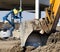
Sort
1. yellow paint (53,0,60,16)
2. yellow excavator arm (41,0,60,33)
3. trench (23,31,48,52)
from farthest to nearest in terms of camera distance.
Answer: trench (23,31,48,52)
yellow excavator arm (41,0,60,33)
yellow paint (53,0,60,16)

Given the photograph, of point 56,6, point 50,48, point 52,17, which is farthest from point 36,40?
point 56,6

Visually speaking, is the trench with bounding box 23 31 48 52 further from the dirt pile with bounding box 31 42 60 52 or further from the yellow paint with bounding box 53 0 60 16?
the yellow paint with bounding box 53 0 60 16

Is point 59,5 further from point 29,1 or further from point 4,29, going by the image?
point 29,1

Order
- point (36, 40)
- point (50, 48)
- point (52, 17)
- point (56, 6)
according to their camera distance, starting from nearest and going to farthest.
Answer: point (56, 6) → point (52, 17) → point (50, 48) → point (36, 40)

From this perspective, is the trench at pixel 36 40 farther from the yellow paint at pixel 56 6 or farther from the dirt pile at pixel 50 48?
the yellow paint at pixel 56 6

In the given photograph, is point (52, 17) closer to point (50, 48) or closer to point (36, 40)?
point (50, 48)

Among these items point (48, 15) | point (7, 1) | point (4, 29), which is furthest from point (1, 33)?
point (7, 1)

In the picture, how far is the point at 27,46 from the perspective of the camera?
25.0 ft

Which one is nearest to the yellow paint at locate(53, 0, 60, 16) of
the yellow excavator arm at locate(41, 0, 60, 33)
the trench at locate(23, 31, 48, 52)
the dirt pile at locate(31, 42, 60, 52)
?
the yellow excavator arm at locate(41, 0, 60, 33)

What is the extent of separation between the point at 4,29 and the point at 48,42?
6.22 meters

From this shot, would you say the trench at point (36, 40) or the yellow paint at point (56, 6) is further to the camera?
the trench at point (36, 40)

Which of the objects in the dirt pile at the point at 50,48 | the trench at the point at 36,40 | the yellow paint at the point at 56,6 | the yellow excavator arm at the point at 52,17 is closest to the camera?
the yellow paint at the point at 56,6

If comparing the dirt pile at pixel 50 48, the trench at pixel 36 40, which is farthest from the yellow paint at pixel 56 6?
the trench at pixel 36 40

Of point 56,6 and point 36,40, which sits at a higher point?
point 56,6
